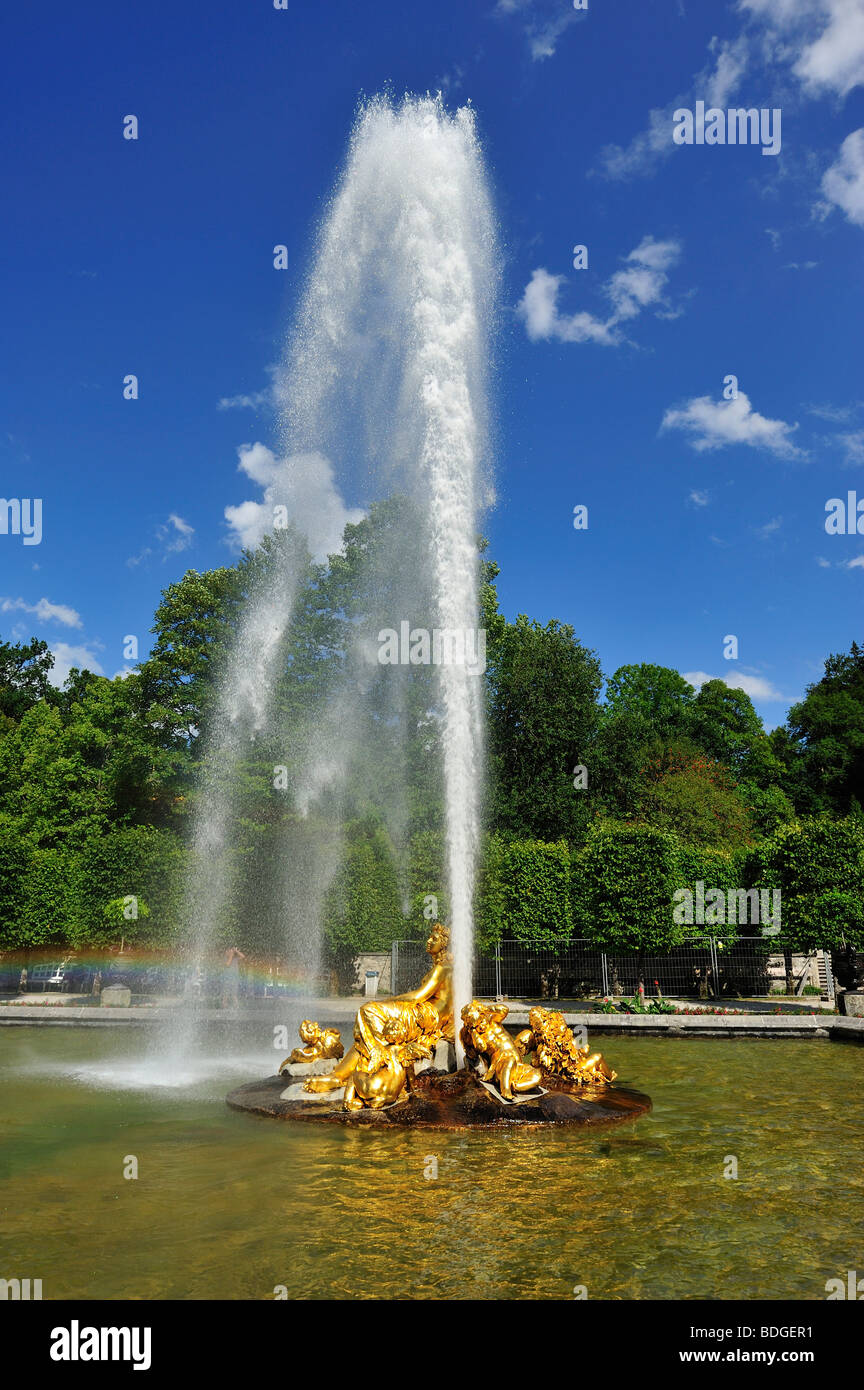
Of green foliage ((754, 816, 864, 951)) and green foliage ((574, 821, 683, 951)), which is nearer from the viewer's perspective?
green foliage ((754, 816, 864, 951))

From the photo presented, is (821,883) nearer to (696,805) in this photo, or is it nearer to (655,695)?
(696,805)

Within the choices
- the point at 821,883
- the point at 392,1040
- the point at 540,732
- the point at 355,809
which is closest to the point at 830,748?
the point at 540,732

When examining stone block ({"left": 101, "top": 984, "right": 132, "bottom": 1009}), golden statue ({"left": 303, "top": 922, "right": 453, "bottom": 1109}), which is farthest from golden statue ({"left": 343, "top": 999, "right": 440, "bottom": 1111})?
stone block ({"left": 101, "top": 984, "right": 132, "bottom": 1009})

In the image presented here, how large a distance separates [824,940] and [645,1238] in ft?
78.4

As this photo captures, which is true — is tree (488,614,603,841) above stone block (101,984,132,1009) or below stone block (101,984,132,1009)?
above

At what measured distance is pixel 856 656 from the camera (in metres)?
70.8

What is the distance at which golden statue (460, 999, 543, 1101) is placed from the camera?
11.7m

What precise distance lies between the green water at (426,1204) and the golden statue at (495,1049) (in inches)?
38.9

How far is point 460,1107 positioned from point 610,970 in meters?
20.9

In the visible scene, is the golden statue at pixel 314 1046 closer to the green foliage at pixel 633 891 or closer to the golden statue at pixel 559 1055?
the golden statue at pixel 559 1055

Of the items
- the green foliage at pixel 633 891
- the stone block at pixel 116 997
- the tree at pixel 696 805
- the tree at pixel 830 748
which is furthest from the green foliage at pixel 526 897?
the tree at pixel 830 748

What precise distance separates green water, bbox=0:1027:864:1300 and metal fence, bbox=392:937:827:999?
17.5m

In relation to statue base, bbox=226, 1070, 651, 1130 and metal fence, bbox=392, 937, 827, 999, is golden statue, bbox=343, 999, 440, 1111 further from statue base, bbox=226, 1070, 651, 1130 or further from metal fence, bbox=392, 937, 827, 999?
metal fence, bbox=392, 937, 827, 999

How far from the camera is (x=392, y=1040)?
39.2 ft
